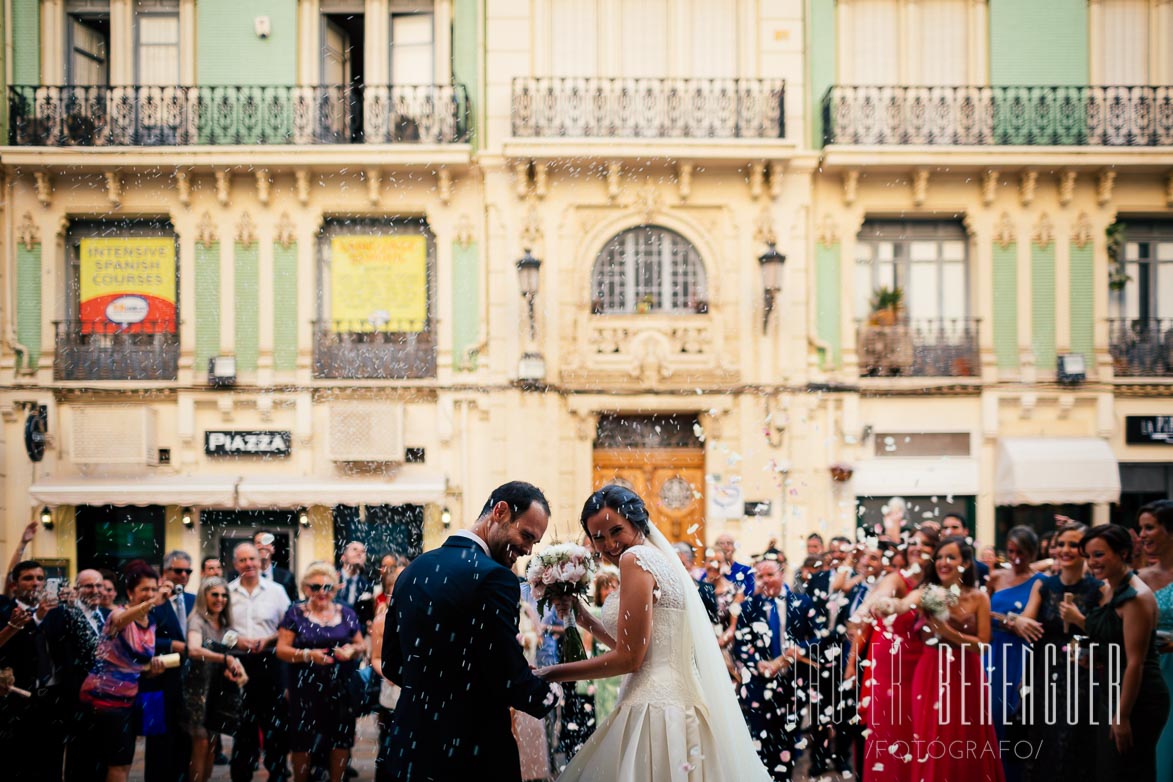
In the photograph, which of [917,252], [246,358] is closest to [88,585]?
[246,358]

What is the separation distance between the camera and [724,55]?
604 inches

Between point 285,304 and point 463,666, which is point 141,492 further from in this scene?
point 463,666

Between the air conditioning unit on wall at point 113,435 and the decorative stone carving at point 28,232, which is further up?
the decorative stone carving at point 28,232

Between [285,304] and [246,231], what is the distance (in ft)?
3.62

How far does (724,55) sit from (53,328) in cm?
985

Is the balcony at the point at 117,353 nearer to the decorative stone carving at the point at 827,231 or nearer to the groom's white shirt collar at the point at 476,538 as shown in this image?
the decorative stone carving at the point at 827,231

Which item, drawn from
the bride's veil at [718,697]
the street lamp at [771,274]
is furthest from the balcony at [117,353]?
the bride's veil at [718,697]

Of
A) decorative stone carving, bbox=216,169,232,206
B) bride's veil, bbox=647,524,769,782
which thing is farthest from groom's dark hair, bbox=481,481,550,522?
decorative stone carving, bbox=216,169,232,206

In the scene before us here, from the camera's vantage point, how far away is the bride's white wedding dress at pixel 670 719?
4.41 m

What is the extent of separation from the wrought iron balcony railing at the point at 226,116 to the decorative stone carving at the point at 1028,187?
7563 mm

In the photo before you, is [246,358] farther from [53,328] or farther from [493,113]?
[493,113]

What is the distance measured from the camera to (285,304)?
1523cm

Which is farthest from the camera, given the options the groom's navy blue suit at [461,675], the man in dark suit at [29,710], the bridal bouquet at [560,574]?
the man in dark suit at [29,710]

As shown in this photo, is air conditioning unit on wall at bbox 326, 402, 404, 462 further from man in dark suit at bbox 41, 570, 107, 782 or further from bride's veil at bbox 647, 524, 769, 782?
bride's veil at bbox 647, 524, 769, 782
